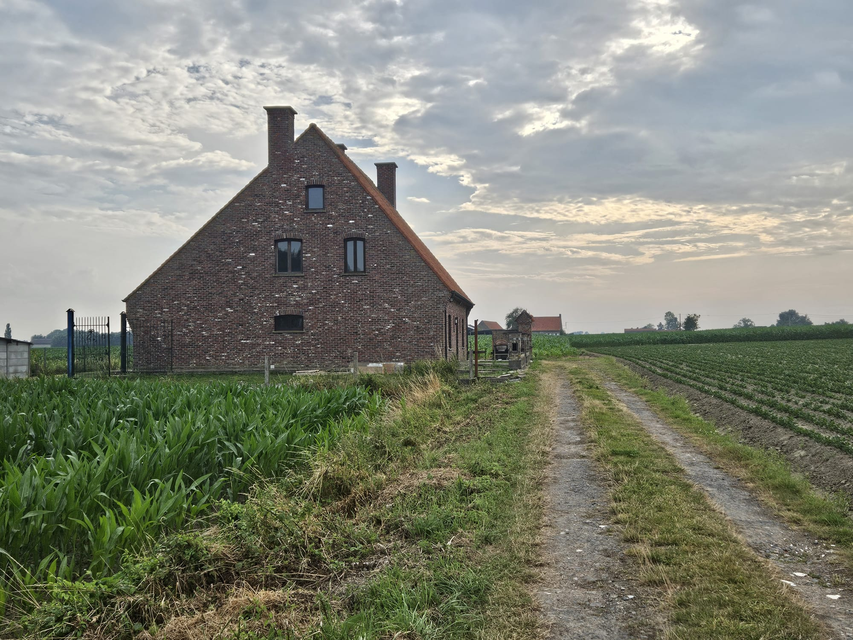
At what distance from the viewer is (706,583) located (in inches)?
176

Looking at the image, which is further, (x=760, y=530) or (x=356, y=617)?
(x=760, y=530)

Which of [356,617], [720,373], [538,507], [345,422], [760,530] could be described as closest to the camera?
[356,617]

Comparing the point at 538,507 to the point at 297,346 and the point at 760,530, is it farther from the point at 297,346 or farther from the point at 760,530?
the point at 297,346

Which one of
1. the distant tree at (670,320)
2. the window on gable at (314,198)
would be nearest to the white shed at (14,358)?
the window on gable at (314,198)

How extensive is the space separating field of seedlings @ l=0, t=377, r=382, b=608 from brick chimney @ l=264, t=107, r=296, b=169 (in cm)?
1601

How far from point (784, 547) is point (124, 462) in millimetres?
6030

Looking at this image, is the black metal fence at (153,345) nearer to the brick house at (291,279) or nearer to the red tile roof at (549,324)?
the brick house at (291,279)

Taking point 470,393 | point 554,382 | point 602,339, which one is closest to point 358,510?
point 470,393

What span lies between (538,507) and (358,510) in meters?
1.93

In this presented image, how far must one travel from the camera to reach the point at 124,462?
546 cm

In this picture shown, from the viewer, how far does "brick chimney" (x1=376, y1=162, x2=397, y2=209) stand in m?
36.8

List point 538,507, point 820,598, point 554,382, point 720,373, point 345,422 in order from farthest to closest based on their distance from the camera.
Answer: point 720,373 < point 554,382 < point 345,422 < point 538,507 < point 820,598

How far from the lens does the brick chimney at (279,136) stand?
25.0 meters

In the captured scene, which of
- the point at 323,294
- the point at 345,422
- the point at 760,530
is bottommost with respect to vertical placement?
the point at 760,530
